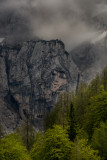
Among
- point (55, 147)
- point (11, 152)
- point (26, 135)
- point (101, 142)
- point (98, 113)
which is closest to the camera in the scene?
point (101, 142)

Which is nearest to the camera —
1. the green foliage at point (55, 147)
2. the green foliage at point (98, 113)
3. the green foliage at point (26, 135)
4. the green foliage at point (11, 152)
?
the green foliage at point (55, 147)

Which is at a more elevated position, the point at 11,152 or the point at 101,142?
the point at 101,142

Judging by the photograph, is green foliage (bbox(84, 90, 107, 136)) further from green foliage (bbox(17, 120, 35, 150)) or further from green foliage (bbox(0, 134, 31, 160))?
green foliage (bbox(17, 120, 35, 150))

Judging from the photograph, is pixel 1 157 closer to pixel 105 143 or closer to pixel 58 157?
pixel 58 157

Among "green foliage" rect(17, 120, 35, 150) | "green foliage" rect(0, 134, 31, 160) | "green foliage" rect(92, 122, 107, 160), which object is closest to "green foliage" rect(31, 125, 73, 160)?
"green foliage" rect(0, 134, 31, 160)

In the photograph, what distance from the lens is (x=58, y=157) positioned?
3275 centimetres

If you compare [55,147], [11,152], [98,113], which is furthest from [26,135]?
[55,147]

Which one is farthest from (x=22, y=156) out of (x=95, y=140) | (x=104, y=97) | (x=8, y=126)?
(x=8, y=126)

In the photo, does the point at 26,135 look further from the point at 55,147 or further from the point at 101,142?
the point at 101,142

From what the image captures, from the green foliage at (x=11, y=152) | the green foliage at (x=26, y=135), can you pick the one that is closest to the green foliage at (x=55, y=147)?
the green foliage at (x=11, y=152)

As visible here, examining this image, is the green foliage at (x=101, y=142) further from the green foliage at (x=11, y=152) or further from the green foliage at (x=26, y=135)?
the green foliage at (x=26, y=135)

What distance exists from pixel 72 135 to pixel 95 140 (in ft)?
37.9

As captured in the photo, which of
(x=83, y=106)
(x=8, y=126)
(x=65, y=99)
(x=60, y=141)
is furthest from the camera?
(x=8, y=126)

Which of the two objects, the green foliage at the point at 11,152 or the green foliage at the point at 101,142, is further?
the green foliage at the point at 11,152
